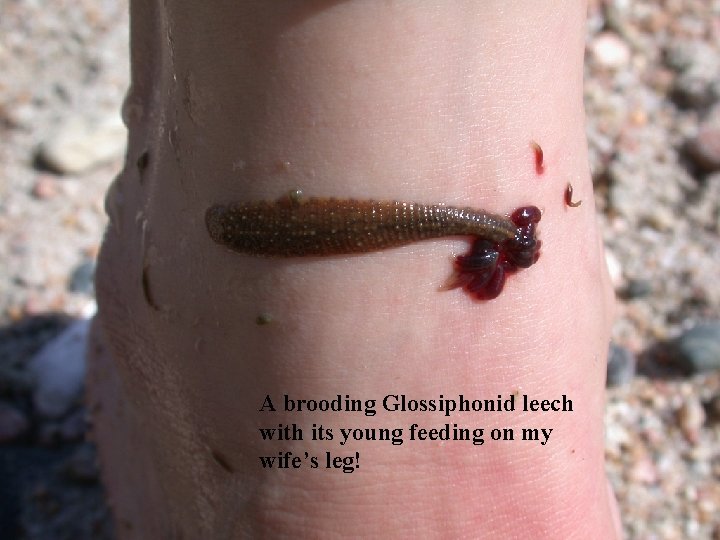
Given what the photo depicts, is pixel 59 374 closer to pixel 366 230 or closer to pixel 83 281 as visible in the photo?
pixel 83 281

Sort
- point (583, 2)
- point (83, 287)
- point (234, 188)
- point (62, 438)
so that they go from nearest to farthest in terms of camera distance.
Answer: point (234, 188) → point (583, 2) → point (62, 438) → point (83, 287)

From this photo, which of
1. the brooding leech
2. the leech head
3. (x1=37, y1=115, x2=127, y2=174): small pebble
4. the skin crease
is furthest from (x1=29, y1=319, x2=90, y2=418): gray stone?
the leech head

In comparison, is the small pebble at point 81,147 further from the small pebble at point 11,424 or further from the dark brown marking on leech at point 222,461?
the dark brown marking on leech at point 222,461

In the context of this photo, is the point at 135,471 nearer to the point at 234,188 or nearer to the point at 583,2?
the point at 234,188

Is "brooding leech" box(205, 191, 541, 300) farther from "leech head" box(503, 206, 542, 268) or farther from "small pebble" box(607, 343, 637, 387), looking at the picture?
"small pebble" box(607, 343, 637, 387)

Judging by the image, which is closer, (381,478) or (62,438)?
(381,478)

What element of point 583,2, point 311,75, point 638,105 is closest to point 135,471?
point 311,75

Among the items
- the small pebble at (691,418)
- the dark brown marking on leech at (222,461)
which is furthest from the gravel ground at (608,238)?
the dark brown marking on leech at (222,461)
